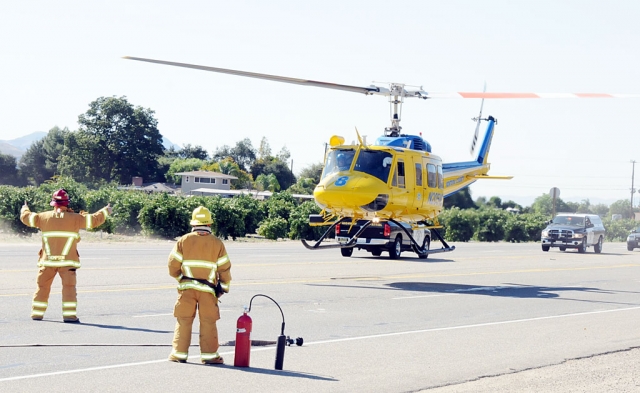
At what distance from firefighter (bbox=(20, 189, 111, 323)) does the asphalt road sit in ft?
1.00

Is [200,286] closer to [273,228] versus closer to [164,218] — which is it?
[164,218]

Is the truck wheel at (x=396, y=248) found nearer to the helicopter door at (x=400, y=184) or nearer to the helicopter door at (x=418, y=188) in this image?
the helicopter door at (x=418, y=188)

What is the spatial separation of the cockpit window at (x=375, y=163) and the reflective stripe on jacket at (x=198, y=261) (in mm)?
10000

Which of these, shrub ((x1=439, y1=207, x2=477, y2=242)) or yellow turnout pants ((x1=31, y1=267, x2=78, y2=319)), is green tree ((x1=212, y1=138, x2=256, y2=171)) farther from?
yellow turnout pants ((x1=31, y1=267, x2=78, y2=319))

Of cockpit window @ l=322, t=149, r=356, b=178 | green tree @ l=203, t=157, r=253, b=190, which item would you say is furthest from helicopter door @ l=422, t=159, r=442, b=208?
green tree @ l=203, t=157, r=253, b=190

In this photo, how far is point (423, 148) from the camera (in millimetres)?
21062

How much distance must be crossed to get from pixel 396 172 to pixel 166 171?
103083 mm

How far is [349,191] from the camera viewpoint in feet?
60.3

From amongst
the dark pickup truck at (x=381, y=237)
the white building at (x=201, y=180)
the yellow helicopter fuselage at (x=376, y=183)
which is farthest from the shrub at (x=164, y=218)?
the white building at (x=201, y=180)

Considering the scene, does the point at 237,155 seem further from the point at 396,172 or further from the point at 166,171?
the point at 396,172

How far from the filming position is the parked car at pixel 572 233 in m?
38.4

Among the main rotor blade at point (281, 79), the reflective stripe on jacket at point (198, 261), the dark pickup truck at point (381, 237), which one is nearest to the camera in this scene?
the reflective stripe on jacket at point (198, 261)

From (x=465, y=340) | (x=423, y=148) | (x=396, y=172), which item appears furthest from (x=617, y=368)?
(x=423, y=148)

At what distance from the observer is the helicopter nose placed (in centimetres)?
1841
